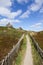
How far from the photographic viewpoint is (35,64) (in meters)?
16.5

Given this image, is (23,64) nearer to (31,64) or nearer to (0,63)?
(31,64)

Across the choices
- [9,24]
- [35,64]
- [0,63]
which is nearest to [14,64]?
[35,64]

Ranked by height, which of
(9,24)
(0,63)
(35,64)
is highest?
(9,24)

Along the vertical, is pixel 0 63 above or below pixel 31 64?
above

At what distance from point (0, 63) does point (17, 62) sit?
288 inches

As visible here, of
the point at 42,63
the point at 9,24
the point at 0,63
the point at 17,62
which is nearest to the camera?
the point at 0,63

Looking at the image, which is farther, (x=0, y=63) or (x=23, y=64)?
(x=23, y=64)

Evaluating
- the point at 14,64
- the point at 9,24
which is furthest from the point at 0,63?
the point at 9,24

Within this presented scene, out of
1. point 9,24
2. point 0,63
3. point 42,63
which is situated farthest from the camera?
→ point 9,24

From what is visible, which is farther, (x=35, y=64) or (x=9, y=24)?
(x=9, y=24)

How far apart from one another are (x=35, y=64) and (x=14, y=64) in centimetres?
190

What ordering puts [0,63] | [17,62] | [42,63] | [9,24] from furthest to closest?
[9,24], [17,62], [42,63], [0,63]

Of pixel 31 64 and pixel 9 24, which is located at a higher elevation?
pixel 9 24

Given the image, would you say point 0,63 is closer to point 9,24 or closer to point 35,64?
point 35,64
